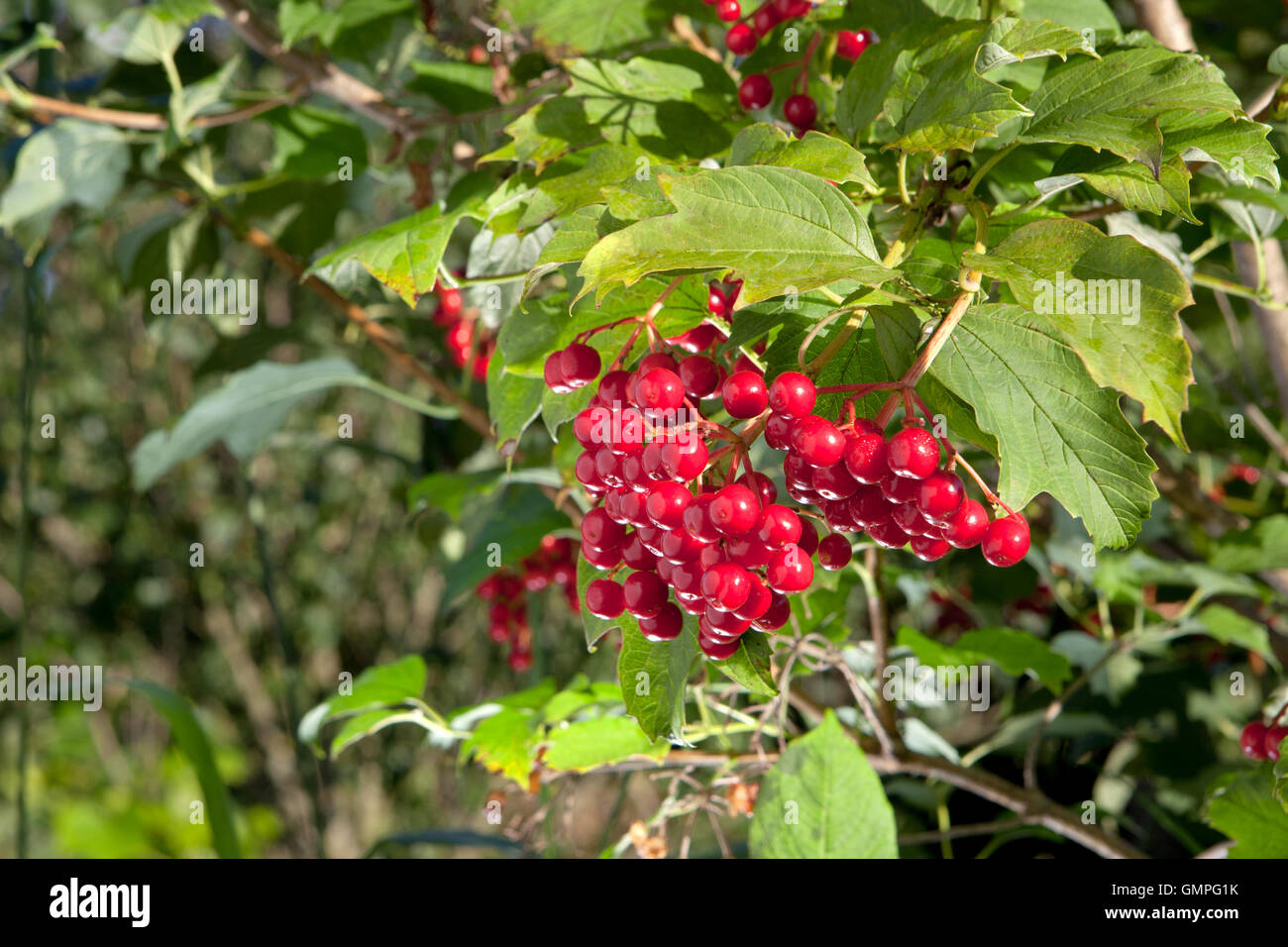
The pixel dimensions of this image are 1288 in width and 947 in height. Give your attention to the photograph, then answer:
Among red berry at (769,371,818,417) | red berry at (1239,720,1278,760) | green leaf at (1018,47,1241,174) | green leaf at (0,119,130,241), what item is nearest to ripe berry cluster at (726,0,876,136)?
green leaf at (1018,47,1241,174)

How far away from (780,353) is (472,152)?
0.45 meters

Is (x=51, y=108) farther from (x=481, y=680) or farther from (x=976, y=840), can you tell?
(x=481, y=680)

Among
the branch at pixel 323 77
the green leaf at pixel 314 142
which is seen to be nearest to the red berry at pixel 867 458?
the branch at pixel 323 77

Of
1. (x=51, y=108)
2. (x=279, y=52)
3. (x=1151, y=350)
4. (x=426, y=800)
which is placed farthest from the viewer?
(x=426, y=800)

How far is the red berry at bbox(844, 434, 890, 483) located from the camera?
1.17 feet

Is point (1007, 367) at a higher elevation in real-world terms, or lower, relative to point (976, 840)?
higher

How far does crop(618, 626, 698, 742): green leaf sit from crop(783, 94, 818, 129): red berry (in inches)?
11.2

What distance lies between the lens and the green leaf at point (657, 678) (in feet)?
1.38

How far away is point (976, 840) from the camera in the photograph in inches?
35.7

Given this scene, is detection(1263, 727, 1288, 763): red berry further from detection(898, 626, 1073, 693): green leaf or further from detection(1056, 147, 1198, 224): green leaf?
detection(1056, 147, 1198, 224): green leaf

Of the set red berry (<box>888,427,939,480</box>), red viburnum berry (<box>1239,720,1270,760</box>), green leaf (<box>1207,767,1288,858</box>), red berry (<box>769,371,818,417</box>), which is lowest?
green leaf (<box>1207,767,1288,858</box>)

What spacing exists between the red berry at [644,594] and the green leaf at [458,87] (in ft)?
1.66

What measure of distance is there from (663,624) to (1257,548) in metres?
0.59
